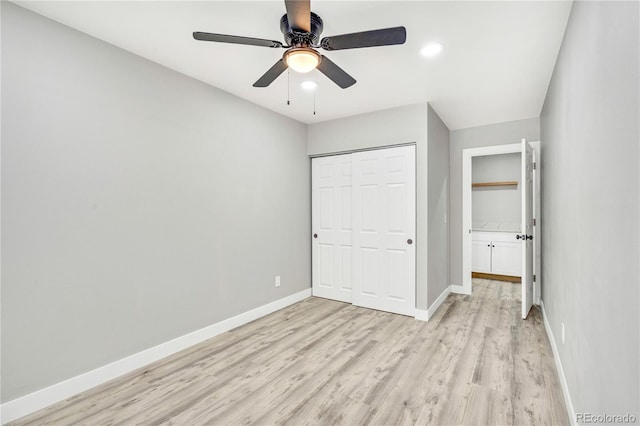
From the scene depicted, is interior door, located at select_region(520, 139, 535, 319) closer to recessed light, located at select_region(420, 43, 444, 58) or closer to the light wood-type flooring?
the light wood-type flooring

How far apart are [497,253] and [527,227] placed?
2.06 m

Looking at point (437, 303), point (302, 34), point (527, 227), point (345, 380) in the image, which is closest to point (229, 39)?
point (302, 34)

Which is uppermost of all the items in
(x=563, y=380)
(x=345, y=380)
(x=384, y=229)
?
(x=384, y=229)

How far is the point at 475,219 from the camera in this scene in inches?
243

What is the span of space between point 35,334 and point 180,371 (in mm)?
1032

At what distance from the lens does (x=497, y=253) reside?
5488 mm

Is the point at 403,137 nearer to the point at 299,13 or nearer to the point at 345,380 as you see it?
the point at 299,13

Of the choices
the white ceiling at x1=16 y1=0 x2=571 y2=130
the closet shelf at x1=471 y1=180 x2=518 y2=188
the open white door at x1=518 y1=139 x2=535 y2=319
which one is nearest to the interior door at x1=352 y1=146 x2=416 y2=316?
the white ceiling at x1=16 y1=0 x2=571 y2=130

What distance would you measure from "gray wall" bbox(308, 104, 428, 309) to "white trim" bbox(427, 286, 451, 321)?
0.16 meters

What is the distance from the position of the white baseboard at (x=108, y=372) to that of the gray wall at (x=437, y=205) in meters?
2.34

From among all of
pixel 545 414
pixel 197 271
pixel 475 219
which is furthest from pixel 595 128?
pixel 475 219

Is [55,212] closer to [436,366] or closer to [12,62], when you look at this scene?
[12,62]

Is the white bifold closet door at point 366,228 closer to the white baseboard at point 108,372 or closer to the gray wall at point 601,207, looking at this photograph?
the white baseboard at point 108,372

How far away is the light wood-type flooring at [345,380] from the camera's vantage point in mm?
1991
